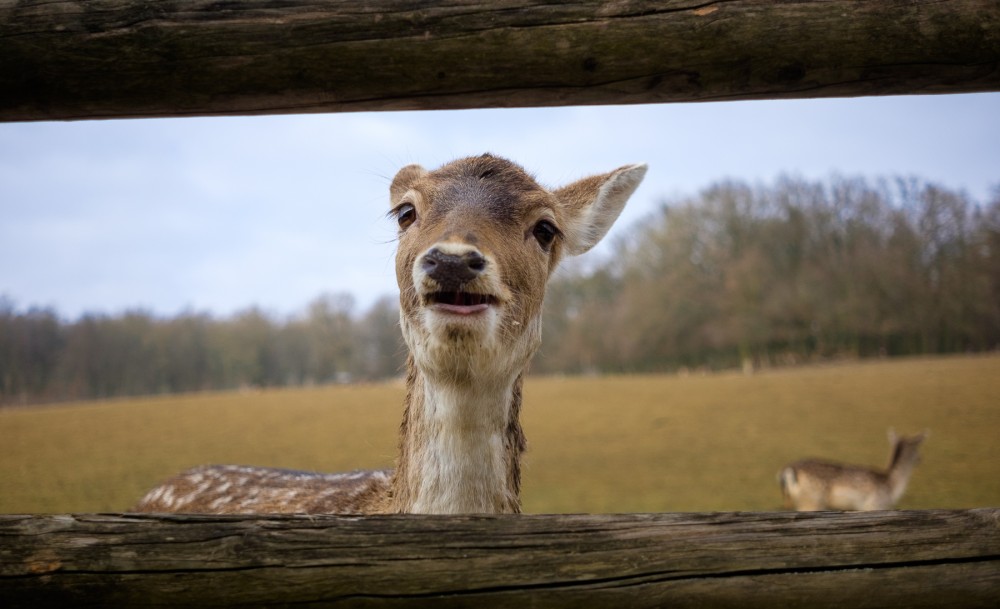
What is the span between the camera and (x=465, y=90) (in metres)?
1.95

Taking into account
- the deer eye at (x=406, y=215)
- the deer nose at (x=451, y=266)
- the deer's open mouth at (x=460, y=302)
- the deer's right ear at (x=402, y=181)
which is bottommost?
the deer's open mouth at (x=460, y=302)

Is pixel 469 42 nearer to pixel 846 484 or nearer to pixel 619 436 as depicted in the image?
pixel 846 484

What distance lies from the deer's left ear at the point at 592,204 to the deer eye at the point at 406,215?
2.41ft

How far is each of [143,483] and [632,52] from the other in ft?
44.4

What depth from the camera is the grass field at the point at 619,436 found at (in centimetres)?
1216

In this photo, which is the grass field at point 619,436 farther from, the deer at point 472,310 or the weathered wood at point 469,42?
the weathered wood at point 469,42

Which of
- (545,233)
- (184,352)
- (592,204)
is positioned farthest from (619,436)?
(545,233)

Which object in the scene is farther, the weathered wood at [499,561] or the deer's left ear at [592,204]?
the deer's left ear at [592,204]

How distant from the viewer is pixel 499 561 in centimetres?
155

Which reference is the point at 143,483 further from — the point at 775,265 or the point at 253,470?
the point at 775,265

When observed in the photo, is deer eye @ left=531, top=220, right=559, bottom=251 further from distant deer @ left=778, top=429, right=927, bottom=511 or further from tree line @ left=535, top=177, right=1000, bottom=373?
tree line @ left=535, top=177, right=1000, bottom=373

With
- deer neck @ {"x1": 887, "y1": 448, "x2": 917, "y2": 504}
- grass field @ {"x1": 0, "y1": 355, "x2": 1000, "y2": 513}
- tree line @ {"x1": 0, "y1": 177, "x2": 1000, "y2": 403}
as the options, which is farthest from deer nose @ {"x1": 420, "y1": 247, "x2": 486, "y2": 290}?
tree line @ {"x1": 0, "y1": 177, "x2": 1000, "y2": 403}

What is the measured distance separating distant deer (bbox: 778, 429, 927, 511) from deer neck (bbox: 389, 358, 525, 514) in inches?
386

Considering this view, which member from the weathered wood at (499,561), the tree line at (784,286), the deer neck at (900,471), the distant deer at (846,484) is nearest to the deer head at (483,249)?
the weathered wood at (499,561)
